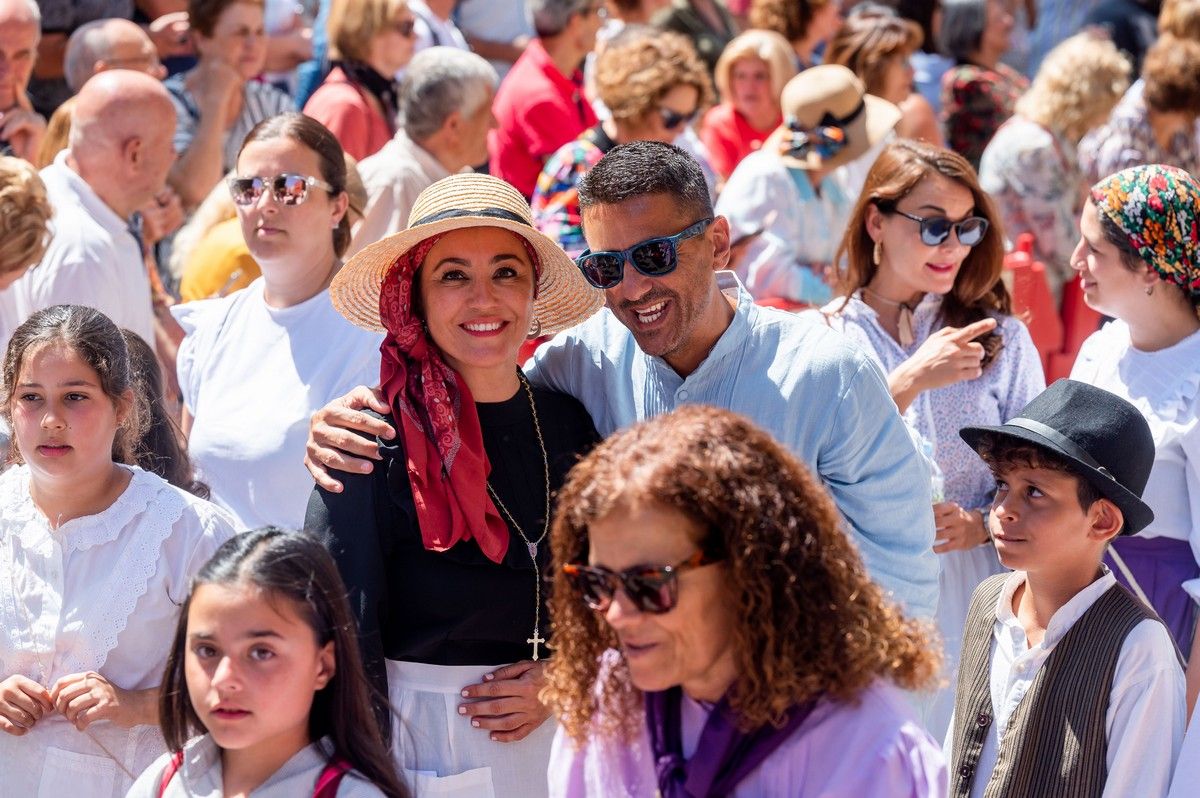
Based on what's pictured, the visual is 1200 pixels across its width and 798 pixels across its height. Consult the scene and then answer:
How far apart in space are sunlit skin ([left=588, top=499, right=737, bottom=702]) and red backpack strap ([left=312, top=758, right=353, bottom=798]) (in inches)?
28.0

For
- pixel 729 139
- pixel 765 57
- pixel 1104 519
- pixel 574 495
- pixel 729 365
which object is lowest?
pixel 1104 519

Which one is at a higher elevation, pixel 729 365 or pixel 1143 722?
pixel 729 365

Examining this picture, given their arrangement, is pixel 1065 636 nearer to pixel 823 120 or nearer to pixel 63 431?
pixel 63 431

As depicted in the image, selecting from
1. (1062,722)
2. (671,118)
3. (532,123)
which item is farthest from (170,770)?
(532,123)

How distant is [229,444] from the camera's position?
445 centimetres

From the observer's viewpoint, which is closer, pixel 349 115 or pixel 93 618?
pixel 93 618

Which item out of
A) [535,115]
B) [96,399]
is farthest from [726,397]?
[535,115]

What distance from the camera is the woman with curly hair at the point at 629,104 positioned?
6.73 meters

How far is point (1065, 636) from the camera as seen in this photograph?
354 cm

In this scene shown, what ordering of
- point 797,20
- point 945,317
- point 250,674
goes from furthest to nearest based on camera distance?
point 797,20 → point 945,317 → point 250,674

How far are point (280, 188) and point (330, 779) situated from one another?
2349mm

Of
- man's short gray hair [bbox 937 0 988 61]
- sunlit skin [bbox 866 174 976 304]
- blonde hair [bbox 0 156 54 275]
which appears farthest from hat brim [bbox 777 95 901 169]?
blonde hair [bbox 0 156 54 275]

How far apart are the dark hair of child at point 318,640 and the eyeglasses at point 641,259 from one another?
2.99 ft

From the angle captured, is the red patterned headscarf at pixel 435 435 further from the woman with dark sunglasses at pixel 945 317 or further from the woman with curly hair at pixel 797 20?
the woman with curly hair at pixel 797 20
